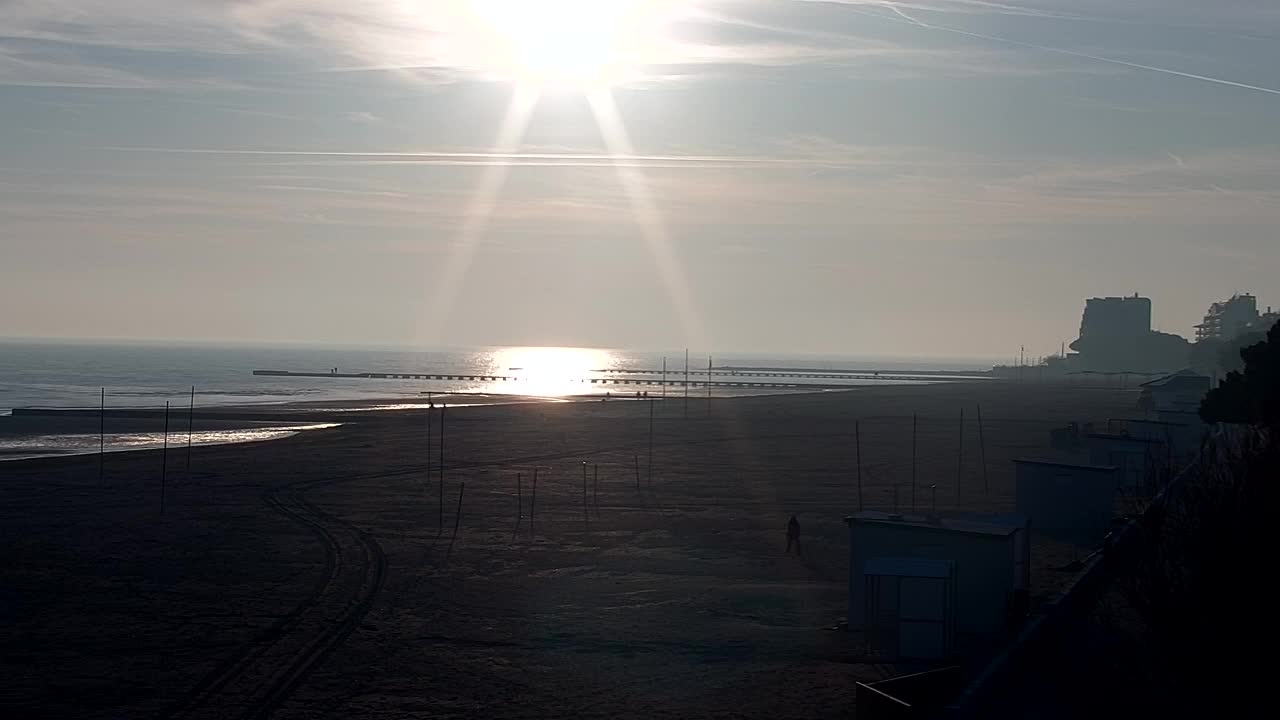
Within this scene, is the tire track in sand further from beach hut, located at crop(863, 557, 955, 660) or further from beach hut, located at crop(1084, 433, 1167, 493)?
beach hut, located at crop(1084, 433, 1167, 493)

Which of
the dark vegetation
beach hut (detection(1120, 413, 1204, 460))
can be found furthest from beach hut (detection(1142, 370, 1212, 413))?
the dark vegetation

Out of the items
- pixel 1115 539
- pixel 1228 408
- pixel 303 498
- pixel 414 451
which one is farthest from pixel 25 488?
pixel 1228 408

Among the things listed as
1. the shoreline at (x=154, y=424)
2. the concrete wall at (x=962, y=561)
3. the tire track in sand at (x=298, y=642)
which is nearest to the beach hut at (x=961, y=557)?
the concrete wall at (x=962, y=561)

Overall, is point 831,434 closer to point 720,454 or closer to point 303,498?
point 720,454

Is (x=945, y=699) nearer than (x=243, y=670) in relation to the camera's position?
Yes

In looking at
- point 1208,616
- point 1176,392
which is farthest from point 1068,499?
point 1176,392
